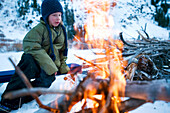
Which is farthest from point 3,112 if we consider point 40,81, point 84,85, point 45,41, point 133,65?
point 133,65

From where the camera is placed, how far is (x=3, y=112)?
1.06 meters

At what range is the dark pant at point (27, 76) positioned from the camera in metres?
1.18

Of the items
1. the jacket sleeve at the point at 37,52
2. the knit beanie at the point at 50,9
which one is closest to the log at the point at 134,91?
the jacket sleeve at the point at 37,52

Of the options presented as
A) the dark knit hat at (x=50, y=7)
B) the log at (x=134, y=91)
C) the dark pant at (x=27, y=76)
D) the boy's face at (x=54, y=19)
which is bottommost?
the dark pant at (x=27, y=76)

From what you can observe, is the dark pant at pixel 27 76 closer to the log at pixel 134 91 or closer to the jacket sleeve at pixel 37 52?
the jacket sleeve at pixel 37 52

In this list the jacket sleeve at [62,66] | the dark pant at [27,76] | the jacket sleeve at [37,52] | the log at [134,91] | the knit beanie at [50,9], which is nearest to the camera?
the log at [134,91]

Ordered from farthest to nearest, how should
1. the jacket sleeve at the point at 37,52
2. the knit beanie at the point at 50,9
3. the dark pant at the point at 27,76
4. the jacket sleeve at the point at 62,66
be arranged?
the jacket sleeve at the point at 62,66
the knit beanie at the point at 50,9
the jacket sleeve at the point at 37,52
the dark pant at the point at 27,76

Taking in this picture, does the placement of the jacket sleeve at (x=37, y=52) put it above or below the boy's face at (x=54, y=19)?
below

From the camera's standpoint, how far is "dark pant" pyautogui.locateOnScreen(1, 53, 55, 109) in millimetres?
1178

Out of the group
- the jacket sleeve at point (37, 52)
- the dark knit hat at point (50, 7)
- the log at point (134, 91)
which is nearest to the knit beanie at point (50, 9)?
the dark knit hat at point (50, 7)

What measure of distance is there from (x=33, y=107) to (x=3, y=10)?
687 inches

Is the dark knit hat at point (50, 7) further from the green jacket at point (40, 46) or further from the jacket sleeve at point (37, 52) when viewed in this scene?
the jacket sleeve at point (37, 52)

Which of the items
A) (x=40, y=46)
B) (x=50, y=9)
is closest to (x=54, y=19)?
(x=50, y=9)

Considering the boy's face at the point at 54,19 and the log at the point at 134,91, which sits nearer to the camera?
the log at the point at 134,91
